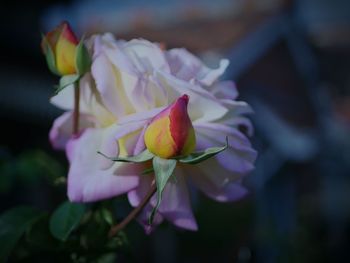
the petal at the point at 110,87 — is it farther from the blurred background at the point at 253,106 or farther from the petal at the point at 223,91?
the blurred background at the point at 253,106

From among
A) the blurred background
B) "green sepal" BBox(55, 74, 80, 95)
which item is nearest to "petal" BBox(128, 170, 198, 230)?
"green sepal" BBox(55, 74, 80, 95)

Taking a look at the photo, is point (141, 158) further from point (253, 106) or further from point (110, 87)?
point (253, 106)

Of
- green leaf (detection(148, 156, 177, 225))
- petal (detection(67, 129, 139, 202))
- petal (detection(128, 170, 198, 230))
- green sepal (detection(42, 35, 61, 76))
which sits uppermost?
green sepal (detection(42, 35, 61, 76))

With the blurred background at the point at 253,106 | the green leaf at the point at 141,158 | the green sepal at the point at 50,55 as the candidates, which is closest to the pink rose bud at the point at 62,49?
the green sepal at the point at 50,55

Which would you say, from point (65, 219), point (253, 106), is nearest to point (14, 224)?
point (65, 219)

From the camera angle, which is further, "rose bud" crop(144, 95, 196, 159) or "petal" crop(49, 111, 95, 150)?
"petal" crop(49, 111, 95, 150)

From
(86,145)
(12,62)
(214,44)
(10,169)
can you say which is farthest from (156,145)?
(214,44)

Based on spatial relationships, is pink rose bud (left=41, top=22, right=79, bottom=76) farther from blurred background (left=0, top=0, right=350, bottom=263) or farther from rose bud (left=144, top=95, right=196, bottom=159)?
blurred background (left=0, top=0, right=350, bottom=263)
